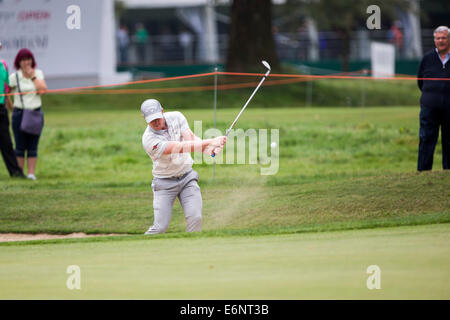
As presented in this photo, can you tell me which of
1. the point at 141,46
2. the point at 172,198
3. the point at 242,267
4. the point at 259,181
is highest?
the point at 141,46

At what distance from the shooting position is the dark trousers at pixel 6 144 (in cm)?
1271

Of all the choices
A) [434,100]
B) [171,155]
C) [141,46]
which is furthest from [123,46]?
[171,155]

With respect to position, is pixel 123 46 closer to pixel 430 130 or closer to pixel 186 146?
pixel 430 130

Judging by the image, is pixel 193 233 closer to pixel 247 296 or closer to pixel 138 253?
pixel 138 253

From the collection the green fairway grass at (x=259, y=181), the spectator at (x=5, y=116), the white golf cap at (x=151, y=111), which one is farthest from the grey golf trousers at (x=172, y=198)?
the spectator at (x=5, y=116)

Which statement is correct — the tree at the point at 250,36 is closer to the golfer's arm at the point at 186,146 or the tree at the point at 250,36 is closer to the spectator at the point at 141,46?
the spectator at the point at 141,46

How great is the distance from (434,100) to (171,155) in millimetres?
4597

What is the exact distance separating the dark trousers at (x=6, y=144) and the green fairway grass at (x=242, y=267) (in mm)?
5361

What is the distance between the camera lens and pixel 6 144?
12.8m

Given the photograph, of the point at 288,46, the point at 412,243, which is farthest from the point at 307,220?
the point at 288,46

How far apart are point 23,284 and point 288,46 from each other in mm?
30139

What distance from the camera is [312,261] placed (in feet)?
19.8

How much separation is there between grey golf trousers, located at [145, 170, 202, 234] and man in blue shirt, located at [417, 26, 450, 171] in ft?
13.8

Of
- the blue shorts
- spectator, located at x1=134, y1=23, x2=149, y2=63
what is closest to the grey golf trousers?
the blue shorts
